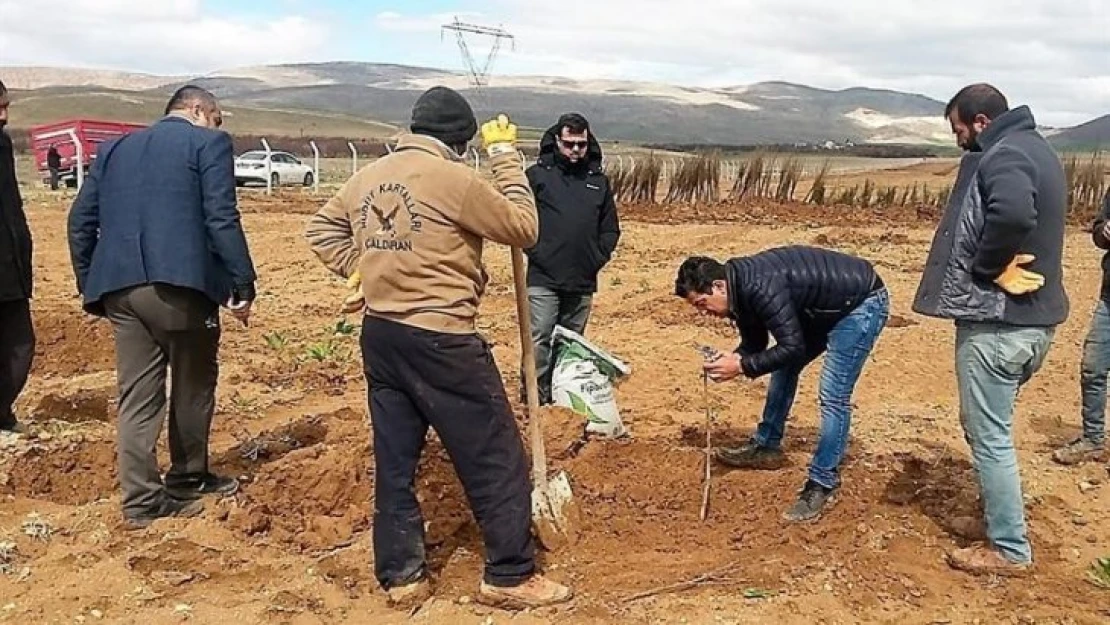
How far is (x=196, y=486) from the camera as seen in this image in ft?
16.5

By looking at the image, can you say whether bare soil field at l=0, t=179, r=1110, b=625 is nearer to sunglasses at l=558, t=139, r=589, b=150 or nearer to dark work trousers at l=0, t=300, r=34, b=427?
dark work trousers at l=0, t=300, r=34, b=427

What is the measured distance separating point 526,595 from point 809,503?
145 centimetres

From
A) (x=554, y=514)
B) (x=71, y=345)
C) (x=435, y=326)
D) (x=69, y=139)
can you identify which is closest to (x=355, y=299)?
(x=435, y=326)

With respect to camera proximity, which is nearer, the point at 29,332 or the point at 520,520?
the point at 520,520

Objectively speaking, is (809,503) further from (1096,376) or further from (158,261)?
(158,261)

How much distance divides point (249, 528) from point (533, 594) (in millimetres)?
1423

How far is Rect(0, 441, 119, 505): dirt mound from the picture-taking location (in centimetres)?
518

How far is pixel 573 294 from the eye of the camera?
609 cm

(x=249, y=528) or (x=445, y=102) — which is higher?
(x=445, y=102)

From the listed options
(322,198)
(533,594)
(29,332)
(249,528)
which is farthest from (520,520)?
(322,198)

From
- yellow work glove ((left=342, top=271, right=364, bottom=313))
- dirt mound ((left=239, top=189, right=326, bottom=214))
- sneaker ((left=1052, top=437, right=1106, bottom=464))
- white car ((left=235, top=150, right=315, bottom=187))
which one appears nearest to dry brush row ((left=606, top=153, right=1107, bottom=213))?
dirt mound ((left=239, top=189, right=326, bottom=214))

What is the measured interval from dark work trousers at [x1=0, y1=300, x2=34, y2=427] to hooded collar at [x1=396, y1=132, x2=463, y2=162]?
3161 mm

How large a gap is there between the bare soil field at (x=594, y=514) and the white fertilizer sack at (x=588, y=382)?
17 centimetres

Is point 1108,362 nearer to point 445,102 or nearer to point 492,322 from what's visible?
point 445,102
